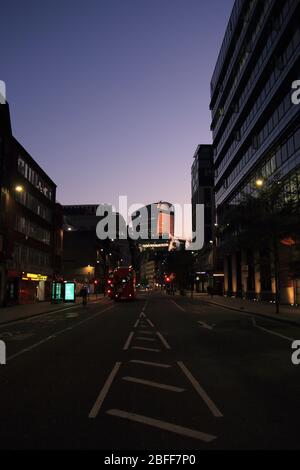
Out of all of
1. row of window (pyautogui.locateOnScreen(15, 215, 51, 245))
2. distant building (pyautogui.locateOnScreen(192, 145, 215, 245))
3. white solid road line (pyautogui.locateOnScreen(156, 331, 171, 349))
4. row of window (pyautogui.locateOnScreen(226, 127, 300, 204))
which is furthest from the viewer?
distant building (pyautogui.locateOnScreen(192, 145, 215, 245))

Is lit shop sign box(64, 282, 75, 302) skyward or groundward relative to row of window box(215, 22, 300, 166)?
groundward

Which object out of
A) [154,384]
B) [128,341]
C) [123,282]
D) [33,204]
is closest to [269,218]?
[128,341]

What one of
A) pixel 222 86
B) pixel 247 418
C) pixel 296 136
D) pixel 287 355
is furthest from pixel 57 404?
pixel 222 86

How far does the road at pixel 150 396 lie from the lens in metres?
5.13

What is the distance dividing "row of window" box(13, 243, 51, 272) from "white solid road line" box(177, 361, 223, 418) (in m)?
34.7

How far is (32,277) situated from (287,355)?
3943cm

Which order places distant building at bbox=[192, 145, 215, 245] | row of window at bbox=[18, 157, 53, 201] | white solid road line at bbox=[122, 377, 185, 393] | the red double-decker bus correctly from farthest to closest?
1. distant building at bbox=[192, 145, 215, 245]
2. the red double-decker bus
3. row of window at bbox=[18, 157, 53, 201]
4. white solid road line at bbox=[122, 377, 185, 393]

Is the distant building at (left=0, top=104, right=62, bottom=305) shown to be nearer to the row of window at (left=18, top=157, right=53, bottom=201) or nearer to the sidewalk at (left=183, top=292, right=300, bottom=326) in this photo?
the row of window at (left=18, top=157, right=53, bottom=201)

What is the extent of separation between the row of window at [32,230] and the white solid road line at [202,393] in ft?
119

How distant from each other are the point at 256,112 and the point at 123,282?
26346 mm

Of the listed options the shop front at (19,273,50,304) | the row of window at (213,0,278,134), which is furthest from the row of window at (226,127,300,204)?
the shop front at (19,273,50,304)

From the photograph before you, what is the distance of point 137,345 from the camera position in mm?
13344

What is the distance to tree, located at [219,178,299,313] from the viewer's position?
26062mm
